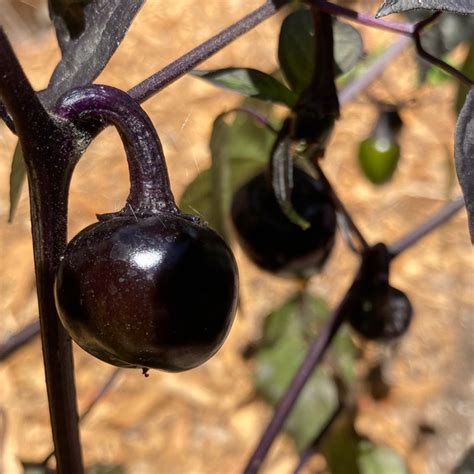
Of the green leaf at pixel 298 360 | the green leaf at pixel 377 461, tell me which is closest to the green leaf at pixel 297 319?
the green leaf at pixel 298 360

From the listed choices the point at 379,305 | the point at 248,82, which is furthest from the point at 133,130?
the point at 379,305

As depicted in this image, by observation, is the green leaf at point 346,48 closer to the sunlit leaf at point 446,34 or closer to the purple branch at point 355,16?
the purple branch at point 355,16

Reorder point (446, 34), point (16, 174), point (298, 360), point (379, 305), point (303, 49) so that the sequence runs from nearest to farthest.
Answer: point (16, 174)
point (303, 49)
point (379, 305)
point (446, 34)
point (298, 360)

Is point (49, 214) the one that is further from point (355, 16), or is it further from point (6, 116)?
point (355, 16)

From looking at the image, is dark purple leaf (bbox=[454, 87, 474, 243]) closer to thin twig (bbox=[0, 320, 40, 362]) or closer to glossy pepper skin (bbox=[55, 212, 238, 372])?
glossy pepper skin (bbox=[55, 212, 238, 372])

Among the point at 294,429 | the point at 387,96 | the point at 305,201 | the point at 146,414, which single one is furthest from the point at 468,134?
the point at 387,96

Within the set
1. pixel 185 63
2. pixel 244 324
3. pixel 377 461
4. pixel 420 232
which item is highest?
pixel 185 63

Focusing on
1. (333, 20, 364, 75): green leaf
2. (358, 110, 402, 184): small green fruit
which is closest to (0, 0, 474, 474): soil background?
(358, 110, 402, 184): small green fruit
